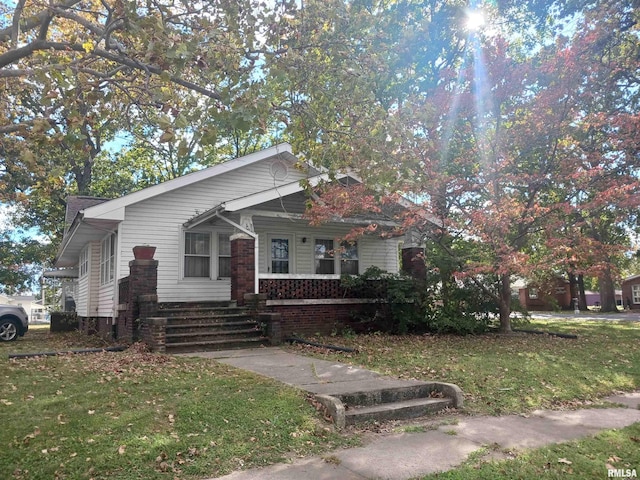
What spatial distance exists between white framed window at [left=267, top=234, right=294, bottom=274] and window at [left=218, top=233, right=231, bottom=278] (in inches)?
55.1

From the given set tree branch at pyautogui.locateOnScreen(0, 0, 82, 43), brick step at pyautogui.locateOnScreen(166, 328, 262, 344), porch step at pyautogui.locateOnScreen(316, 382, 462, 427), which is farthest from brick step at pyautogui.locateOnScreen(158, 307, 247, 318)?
tree branch at pyautogui.locateOnScreen(0, 0, 82, 43)

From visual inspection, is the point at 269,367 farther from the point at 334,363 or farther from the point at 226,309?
the point at 226,309

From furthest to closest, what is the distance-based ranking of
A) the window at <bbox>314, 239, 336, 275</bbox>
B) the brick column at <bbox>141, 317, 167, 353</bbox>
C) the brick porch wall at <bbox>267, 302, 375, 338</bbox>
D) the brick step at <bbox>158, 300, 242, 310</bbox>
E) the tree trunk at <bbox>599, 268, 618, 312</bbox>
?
1. the tree trunk at <bbox>599, 268, 618, 312</bbox>
2. the window at <bbox>314, 239, 336, 275</bbox>
3. the brick porch wall at <bbox>267, 302, 375, 338</bbox>
4. the brick step at <bbox>158, 300, 242, 310</bbox>
5. the brick column at <bbox>141, 317, 167, 353</bbox>

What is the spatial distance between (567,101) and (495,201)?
316cm

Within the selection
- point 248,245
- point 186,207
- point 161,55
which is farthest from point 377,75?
point 186,207

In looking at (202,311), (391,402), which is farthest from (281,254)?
(391,402)

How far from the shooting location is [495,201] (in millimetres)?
12336

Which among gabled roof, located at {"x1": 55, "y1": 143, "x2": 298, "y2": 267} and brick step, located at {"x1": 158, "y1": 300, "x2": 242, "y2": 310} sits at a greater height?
gabled roof, located at {"x1": 55, "y1": 143, "x2": 298, "y2": 267}

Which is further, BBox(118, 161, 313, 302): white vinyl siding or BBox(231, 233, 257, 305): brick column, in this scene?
BBox(118, 161, 313, 302): white vinyl siding

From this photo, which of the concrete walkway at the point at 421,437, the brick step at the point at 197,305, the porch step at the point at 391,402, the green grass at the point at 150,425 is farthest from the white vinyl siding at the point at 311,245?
the porch step at the point at 391,402

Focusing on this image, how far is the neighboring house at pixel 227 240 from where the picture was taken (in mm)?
13070

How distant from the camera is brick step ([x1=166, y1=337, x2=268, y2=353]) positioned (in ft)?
34.0

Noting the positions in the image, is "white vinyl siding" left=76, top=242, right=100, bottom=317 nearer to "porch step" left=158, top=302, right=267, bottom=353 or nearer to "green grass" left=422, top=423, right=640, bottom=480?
"porch step" left=158, top=302, right=267, bottom=353

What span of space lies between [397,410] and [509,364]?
4.02 metres
